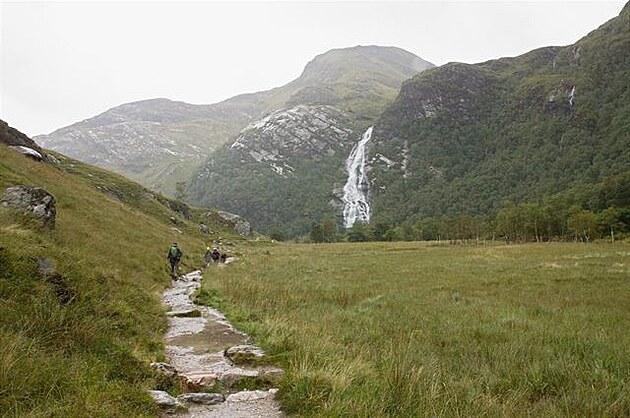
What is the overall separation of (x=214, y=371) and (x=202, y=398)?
139 centimetres

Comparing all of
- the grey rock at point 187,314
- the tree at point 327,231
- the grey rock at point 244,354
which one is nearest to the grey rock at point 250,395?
the grey rock at point 244,354

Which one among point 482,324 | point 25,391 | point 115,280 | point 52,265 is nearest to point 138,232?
point 115,280

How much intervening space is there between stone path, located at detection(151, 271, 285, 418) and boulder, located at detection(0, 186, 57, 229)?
641 centimetres

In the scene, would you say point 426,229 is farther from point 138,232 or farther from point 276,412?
point 276,412

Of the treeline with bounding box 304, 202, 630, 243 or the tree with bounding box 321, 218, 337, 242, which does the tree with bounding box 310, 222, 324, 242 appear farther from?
the treeline with bounding box 304, 202, 630, 243

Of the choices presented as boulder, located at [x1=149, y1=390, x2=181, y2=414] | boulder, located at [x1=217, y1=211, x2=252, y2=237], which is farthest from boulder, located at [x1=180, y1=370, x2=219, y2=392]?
boulder, located at [x1=217, y1=211, x2=252, y2=237]

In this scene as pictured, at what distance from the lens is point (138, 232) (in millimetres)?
32656

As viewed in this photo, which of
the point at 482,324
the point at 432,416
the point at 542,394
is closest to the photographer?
the point at 432,416

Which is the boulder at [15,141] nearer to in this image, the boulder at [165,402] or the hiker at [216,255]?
the hiker at [216,255]

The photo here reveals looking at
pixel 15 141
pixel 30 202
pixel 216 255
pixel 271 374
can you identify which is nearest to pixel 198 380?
pixel 271 374

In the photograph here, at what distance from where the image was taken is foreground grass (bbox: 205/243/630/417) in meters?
7.09

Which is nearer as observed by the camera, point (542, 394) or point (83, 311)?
point (542, 394)

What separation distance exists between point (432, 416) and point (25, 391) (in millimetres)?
5635

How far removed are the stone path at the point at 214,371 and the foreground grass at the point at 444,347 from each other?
17.4 inches
